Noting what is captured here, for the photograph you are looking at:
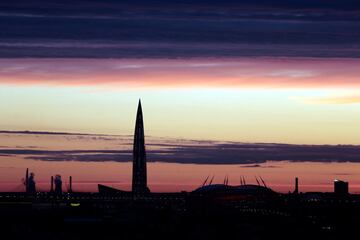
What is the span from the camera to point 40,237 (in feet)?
550

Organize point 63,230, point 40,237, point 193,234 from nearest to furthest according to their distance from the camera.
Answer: point 40,237, point 193,234, point 63,230

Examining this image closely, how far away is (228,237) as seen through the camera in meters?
173

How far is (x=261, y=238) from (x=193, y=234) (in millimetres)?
11367

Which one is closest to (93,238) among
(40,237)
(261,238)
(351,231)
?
(40,237)

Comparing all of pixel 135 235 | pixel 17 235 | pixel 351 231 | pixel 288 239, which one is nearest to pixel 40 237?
pixel 17 235

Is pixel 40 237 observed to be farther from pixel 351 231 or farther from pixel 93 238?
pixel 351 231

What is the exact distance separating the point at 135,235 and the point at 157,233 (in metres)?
5.77

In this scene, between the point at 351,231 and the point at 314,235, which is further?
the point at 351,231

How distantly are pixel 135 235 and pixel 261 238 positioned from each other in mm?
17552

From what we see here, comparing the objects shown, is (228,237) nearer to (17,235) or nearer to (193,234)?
(193,234)

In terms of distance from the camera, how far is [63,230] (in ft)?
650

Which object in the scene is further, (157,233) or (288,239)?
(157,233)

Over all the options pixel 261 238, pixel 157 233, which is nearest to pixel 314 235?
pixel 261 238

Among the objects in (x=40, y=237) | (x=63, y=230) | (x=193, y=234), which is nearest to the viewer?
(x=40, y=237)
